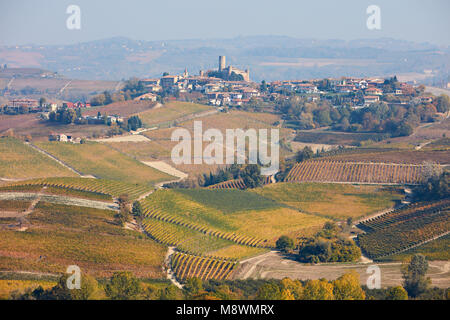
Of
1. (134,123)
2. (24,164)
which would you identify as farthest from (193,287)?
(134,123)

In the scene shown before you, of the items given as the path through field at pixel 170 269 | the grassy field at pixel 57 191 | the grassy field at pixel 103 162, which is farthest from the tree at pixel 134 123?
the path through field at pixel 170 269

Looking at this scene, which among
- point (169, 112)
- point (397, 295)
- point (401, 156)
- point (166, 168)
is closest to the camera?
point (397, 295)

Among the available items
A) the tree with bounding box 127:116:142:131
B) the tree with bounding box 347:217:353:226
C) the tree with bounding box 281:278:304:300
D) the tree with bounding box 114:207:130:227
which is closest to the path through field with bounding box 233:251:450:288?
the tree with bounding box 281:278:304:300

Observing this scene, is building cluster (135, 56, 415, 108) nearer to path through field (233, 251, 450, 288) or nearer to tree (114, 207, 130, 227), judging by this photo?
tree (114, 207, 130, 227)

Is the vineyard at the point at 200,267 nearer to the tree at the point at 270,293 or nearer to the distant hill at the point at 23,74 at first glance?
the tree at the point at 270,293

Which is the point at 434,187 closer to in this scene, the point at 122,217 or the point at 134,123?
the point at 122,217
